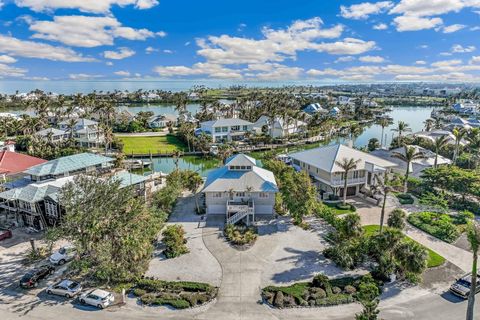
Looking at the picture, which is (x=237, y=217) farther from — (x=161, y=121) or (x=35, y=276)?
(x=161, y=121)

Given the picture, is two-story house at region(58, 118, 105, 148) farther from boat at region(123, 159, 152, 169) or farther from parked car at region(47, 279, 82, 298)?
parked car at region(47, 279, 82, 298)

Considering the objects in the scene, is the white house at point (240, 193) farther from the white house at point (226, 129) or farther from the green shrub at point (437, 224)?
the white house at point (226, 129)

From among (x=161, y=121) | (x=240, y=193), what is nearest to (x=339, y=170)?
(x=240, y=193)

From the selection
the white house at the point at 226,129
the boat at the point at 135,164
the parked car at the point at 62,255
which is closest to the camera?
the parked car at the point at 62,255

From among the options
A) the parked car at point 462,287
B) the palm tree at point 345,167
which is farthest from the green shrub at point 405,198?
the parked car at point 462,287

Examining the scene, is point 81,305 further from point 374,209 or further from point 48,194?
point 374,209
